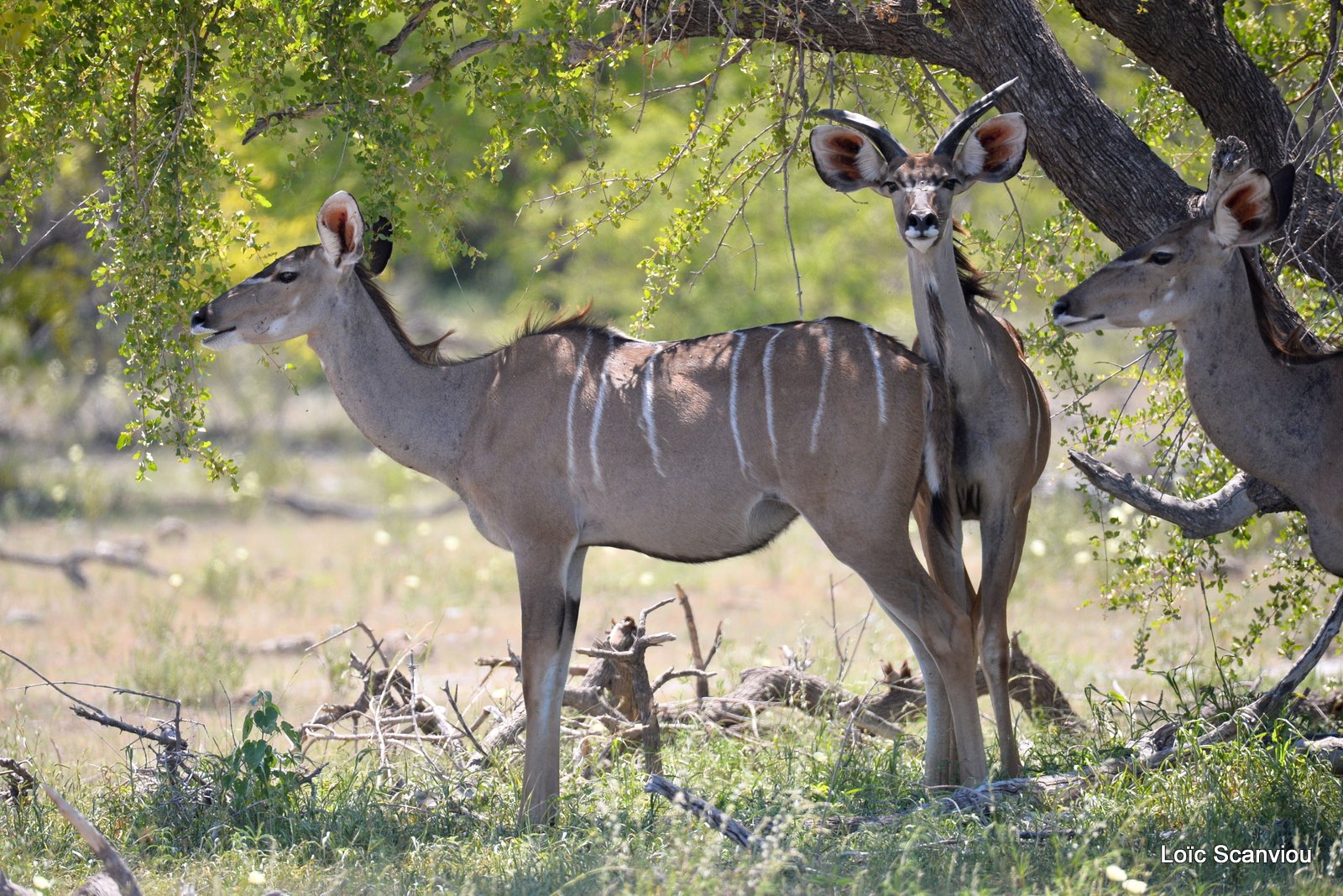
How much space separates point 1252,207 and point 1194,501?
47.1 inches

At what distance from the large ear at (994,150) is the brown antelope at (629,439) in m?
0.65

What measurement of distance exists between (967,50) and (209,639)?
5.11 meters

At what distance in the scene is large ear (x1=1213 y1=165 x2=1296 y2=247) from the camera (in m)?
4.18

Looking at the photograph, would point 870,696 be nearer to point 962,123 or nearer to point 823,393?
point 823,393

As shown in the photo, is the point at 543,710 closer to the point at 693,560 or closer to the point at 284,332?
the point at 693,560

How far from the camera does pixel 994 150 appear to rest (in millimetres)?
4793

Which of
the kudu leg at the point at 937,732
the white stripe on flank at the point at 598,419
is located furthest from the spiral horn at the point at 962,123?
the kudu leg at the point at 937,732

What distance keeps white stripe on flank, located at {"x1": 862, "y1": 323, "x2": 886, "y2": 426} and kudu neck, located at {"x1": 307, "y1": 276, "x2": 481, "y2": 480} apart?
1434 mm

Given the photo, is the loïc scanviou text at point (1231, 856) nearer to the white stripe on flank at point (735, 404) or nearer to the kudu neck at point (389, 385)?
the white stripe on flank at point (735, 404)

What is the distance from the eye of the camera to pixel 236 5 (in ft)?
15.7

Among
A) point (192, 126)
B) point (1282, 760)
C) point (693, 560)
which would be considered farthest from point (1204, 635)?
point (192, 126)

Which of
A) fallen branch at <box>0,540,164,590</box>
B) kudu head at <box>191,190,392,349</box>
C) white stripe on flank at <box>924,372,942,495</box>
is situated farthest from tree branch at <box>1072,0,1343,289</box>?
fallen branch at <box>0,540,164,590</box>

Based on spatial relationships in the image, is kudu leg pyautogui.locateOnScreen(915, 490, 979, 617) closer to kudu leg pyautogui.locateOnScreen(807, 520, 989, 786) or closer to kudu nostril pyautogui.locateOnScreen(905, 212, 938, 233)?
kudu leg pyautogui.locateOnScreen(807, 520, 989, 786)

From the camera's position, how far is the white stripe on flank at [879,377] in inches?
178
